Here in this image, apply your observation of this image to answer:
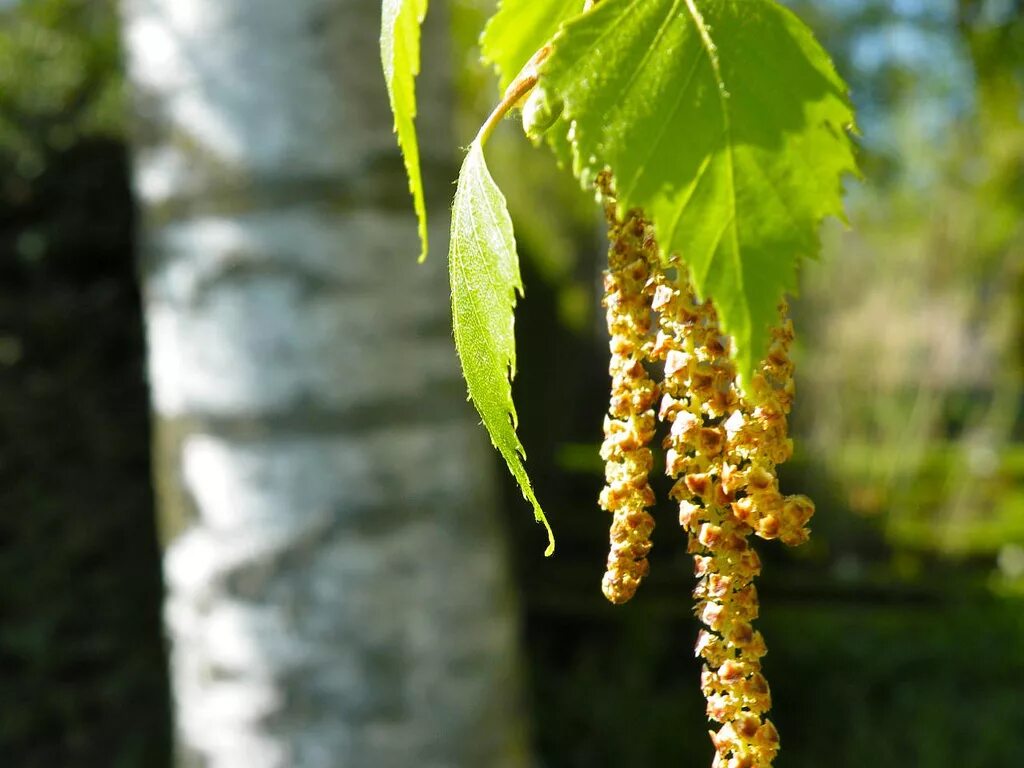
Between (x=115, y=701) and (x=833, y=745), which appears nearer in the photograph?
(x=115, y=701)

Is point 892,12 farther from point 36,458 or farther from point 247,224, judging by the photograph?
point 36,458

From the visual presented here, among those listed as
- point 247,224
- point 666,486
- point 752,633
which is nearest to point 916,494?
point 666,486

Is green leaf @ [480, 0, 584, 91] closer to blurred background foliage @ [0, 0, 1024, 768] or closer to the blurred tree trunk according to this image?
blurred background foliage @ [0, 0, 1024, 768]

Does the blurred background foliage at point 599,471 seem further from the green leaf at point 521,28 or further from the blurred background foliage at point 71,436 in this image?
the green leaf at point 521,28

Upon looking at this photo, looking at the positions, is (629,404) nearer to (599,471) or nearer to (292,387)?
(292,387)

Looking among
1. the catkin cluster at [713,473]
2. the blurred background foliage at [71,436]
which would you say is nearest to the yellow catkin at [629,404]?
the catkin cluster at [713,473]

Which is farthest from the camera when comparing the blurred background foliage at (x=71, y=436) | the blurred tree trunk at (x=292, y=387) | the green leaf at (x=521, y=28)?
the blurred background foliage at (x=71, y=436)
